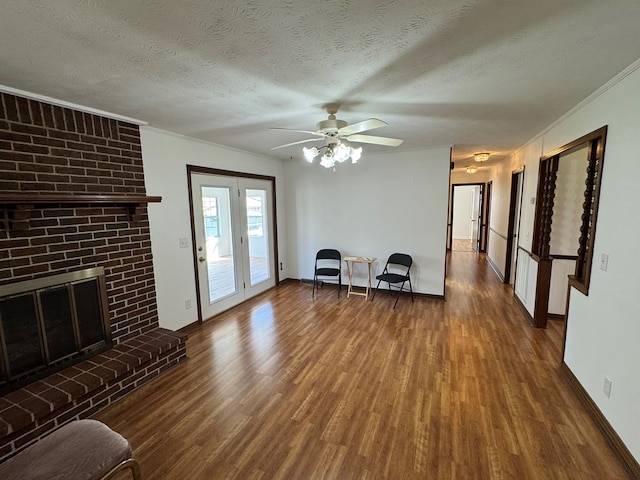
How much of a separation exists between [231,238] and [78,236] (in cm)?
198

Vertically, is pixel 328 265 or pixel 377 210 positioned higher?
pixel 377 210

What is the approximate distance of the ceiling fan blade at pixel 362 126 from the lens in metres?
1.98

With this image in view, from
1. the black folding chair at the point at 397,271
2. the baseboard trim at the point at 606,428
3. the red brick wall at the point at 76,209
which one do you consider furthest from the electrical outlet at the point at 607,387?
the red brick wall at the point at 76,209

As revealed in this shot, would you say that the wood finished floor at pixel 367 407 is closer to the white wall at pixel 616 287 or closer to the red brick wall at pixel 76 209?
the white wall at pixel 616 287

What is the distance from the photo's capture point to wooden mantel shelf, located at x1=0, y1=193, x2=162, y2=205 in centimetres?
188

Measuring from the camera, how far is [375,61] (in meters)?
1.64

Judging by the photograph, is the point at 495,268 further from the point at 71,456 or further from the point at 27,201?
the point at 27,201

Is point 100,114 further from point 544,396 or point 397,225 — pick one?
point 544,396

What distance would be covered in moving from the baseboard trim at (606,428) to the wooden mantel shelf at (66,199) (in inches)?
153

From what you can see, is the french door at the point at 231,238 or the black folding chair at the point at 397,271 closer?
the french door at the point at 231,238

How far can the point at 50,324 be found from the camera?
2.24 meters

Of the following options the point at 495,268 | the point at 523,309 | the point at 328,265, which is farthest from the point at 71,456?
the point at 495,268

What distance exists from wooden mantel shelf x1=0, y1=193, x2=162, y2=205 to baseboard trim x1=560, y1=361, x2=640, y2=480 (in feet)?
12.7

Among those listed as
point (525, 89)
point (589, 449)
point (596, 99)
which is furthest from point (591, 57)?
point (589, 449)
